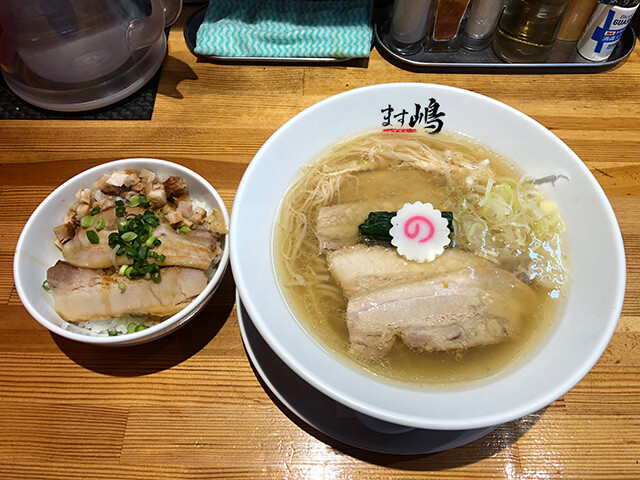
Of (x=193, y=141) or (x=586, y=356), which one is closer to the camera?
(x=586, y=356)

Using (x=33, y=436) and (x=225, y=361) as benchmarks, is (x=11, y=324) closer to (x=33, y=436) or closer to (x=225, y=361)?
(x=33, y=436)

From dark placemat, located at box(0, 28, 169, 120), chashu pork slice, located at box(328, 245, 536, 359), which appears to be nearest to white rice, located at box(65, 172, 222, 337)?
chashu pork slice, located at box(328, 245, 536, 359)

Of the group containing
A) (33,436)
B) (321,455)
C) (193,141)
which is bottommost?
(33,436)

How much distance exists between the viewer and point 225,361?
1.41 metres

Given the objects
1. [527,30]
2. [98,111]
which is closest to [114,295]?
[98,111]

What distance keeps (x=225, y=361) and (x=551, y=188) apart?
1.25m

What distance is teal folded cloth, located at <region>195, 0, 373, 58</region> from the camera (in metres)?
2.08

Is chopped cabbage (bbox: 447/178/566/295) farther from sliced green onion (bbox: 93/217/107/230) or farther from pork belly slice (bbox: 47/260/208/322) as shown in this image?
sliced green onion (bbox: 93/217/107/230)

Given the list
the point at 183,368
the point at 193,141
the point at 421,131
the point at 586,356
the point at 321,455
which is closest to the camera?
the point at 586,356

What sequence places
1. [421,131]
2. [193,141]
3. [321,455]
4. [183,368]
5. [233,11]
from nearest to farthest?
[321,455] → [183,368] → [421,131] → [193,141] → [233,11]

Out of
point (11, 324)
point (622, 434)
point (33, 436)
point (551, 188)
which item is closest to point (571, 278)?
point (551, 188)

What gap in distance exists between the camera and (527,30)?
201cm

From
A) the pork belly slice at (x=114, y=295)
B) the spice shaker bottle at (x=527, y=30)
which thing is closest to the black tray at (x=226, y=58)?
the spice shaker bottle at (x=527, y=30)

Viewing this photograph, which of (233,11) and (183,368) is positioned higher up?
(233,11)
